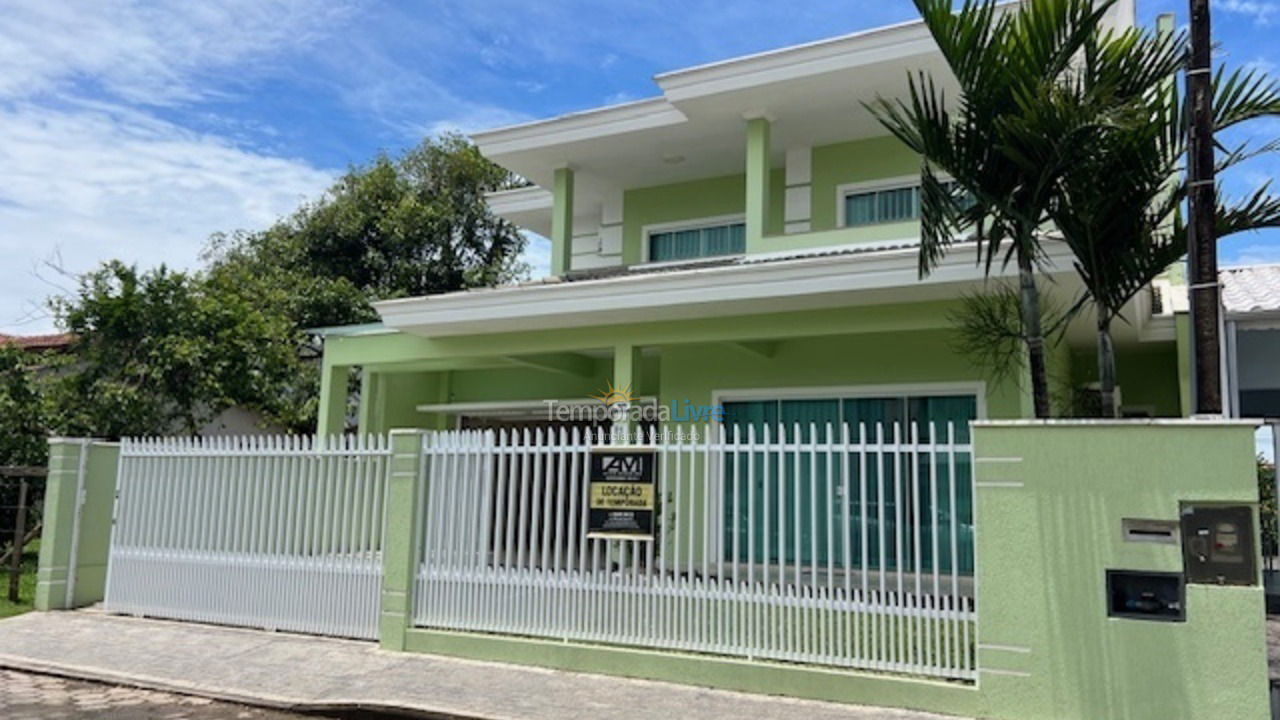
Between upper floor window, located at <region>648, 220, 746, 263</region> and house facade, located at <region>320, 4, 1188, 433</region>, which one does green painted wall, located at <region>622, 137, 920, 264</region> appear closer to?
house facade, located at <region>320, 4, 1188, 433</region>

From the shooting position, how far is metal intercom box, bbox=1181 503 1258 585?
538 centimetres

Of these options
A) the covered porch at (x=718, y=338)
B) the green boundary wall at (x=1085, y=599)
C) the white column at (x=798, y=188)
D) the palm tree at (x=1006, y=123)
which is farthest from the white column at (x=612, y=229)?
the green boundary wall at (x=1085, y=599)

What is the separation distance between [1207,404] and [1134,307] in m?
4.22

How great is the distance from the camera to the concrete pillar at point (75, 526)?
375 inches

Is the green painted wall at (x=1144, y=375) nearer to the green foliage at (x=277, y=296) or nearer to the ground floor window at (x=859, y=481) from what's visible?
the ground floor window at (x=859, y=481)

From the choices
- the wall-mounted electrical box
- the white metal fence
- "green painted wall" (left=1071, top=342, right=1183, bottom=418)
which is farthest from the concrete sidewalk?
"green painted wall" (left=1071, top=342, right=1183, bottom=418)

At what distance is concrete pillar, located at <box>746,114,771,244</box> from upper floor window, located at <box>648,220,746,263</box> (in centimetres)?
196

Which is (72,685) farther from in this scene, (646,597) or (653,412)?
(653,412)

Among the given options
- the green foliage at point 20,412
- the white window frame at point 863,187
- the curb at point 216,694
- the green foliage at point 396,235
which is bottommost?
the curb at point 216,694

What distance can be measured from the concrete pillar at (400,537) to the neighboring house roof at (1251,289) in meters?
7.81

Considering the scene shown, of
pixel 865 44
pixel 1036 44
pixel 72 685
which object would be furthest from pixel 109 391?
pixel 1036 44

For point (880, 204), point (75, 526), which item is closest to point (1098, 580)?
point (880, 204)

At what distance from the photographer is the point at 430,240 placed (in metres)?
24.0

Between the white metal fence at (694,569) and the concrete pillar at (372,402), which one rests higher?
the concrete pillar at (372,402)
